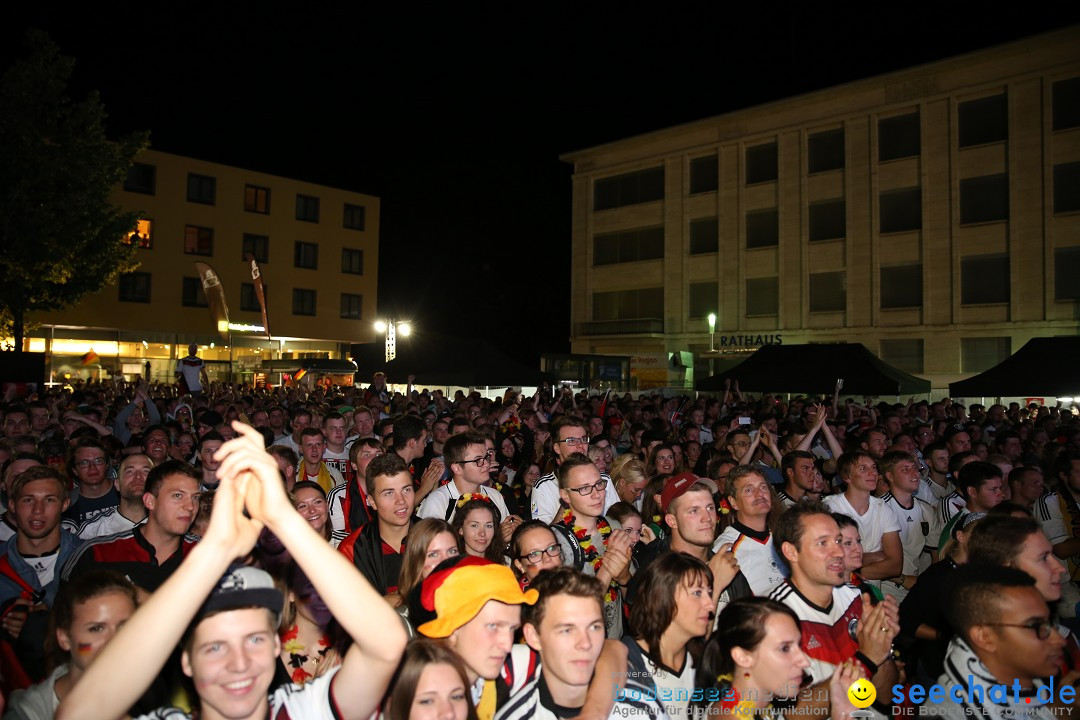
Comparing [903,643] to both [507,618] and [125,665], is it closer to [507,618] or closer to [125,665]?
[507,618]

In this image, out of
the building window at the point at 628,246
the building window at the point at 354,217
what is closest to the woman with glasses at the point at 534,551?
the building window at the point at 628,246

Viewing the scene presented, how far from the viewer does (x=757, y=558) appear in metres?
4.78

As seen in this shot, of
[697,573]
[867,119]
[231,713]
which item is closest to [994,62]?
[867,119]

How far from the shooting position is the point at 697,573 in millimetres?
3391

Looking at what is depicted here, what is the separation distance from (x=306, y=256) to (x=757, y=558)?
39.1 metres

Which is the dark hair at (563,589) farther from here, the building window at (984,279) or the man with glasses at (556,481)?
the building window at (984,279)

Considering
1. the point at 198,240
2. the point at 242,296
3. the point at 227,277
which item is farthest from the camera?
the point at 242,296

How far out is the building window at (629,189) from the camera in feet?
127

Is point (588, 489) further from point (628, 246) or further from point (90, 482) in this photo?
point (628, 246)

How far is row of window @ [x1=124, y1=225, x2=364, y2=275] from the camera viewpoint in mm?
34750

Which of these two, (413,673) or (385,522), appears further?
(385,522)

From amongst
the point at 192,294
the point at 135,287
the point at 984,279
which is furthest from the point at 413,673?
the point at 192,294

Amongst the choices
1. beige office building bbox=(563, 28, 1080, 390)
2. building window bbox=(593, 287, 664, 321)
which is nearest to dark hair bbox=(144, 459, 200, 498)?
beige office building bbox=(563, 28, 1080, 390)

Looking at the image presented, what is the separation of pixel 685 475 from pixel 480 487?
179cm
